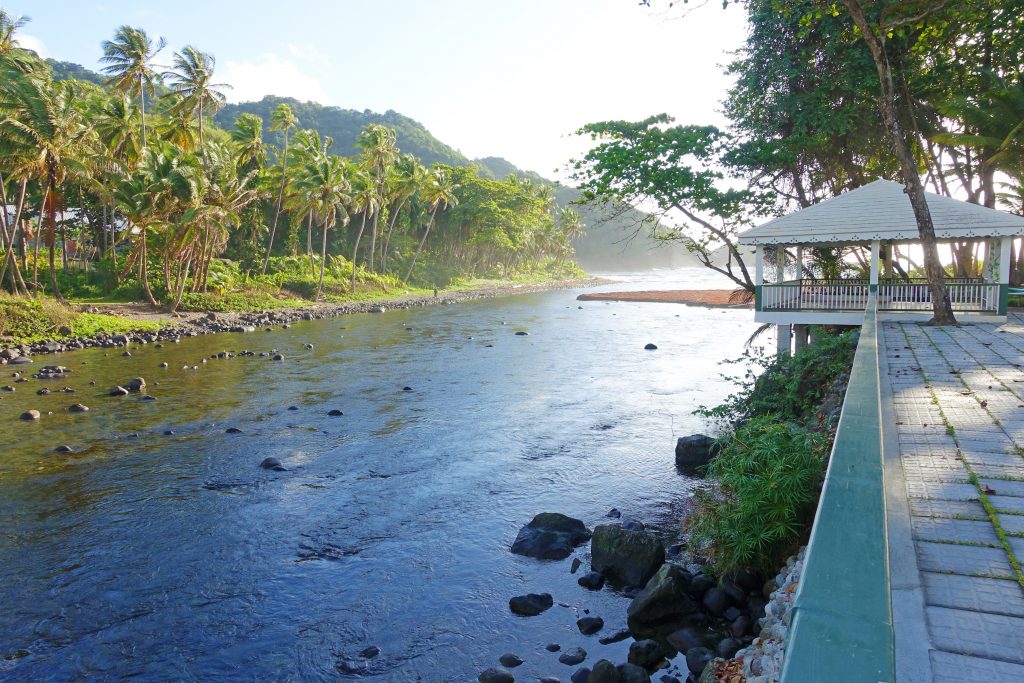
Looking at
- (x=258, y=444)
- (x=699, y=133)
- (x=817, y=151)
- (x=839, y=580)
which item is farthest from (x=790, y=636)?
(x=817, y=151)

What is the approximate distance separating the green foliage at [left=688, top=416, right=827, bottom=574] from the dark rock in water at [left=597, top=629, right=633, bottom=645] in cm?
118

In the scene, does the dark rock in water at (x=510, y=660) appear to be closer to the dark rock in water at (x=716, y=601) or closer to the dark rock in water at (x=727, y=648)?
the dark rock in water at (x=727, y=648)

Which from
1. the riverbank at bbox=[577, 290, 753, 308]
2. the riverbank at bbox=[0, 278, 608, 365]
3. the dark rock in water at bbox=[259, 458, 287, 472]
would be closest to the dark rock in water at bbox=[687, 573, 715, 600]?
the dark rock in water at bbox=[259, 458, 287, 472]

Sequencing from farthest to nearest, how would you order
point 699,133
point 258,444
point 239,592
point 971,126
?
point 971,126
point 699,133
point 258,444
point 239,592

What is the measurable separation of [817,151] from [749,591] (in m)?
18.7

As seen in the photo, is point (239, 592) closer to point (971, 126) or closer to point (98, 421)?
point (98, 421)

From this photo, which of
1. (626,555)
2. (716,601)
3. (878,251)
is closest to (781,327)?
(878,251)

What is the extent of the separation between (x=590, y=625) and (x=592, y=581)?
0.97m

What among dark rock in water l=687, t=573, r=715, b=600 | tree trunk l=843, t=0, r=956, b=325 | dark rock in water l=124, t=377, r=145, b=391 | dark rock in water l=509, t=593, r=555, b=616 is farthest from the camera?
dark rock in water l=124, t=377, r=145, b=391

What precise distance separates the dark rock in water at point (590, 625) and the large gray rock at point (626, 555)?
904 millimetres

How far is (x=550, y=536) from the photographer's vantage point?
888 cm

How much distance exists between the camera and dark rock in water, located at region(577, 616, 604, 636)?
682 centimetres

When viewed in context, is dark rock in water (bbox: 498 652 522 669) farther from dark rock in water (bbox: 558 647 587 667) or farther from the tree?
the tree

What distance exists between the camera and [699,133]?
18375 mm
